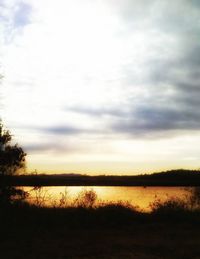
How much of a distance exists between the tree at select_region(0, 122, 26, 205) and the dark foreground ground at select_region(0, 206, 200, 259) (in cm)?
156

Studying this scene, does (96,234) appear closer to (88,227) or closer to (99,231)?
(99,231)

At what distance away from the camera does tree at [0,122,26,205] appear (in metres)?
15.1

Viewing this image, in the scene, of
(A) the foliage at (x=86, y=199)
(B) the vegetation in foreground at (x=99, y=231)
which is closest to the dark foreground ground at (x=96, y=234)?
(B) the vegetation in foreground at (x=99, y=231)

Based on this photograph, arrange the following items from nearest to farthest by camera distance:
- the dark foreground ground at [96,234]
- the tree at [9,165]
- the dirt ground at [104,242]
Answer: the dirt ground at [104,242] < the dark foreground ground at [96,234] < the tree at [9,165]

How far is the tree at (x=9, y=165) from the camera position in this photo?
15109 mm

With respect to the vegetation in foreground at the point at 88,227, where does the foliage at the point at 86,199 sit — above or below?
above

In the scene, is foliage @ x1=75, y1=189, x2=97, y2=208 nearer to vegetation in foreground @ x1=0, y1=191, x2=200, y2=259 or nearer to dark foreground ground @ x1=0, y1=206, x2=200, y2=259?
vegetation in foreground @ x1=0, y1=191, x2=200, y2=259

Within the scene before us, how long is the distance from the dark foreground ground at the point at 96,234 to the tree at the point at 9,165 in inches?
61.2

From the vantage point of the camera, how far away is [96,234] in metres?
11.9

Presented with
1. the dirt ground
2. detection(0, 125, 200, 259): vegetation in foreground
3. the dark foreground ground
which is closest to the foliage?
detection(0, 125, 200, 259): vegetation in foreground

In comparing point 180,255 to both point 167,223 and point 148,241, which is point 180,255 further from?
point 167,223

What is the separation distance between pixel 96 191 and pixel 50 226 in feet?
12.1

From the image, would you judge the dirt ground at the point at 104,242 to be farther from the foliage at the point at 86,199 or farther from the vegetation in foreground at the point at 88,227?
the foliage at the point at 86,199

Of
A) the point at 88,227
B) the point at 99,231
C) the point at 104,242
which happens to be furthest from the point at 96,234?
the point at 88,227
